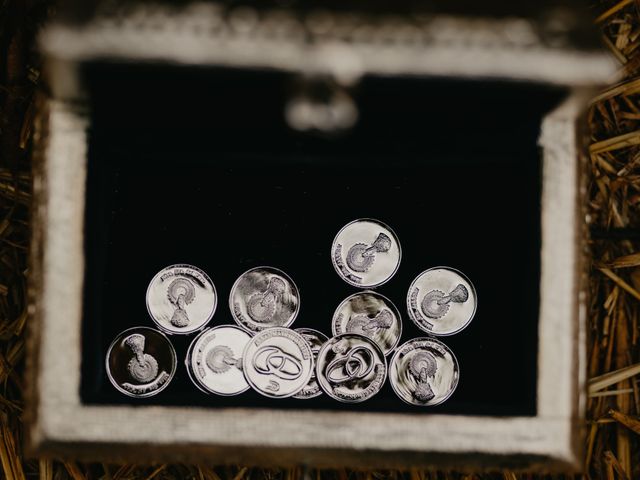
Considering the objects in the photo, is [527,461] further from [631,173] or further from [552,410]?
[631,173]

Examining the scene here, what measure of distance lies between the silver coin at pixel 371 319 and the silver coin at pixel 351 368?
12 mm

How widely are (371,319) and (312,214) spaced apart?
19 cm

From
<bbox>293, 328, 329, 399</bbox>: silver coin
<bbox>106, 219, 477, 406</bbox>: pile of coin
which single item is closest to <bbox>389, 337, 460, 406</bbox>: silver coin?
<bbox>106, 219, 477, 406</bbox>: pile of coin

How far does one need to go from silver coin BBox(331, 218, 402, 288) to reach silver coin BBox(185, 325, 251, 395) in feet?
0.63

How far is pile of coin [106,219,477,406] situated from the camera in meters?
0.89

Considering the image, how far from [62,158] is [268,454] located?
1.63 feet

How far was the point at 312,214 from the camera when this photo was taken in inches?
35.7

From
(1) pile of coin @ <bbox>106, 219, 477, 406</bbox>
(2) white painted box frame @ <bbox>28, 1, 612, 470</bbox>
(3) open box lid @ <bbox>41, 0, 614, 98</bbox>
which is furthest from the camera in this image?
(1) pile of coin @ <bbox>106, 219, 477, 406</bbox>

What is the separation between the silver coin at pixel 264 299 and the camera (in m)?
0.91

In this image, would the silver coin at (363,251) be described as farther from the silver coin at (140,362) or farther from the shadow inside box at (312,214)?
the silver coin at (140,362)

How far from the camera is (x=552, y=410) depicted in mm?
803

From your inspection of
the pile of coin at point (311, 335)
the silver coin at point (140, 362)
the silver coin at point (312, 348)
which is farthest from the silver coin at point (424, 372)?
the silver coin at point (140, 362)

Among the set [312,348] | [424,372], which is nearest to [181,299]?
[312,348]

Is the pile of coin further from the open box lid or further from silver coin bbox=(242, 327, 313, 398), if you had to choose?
the open box lid
